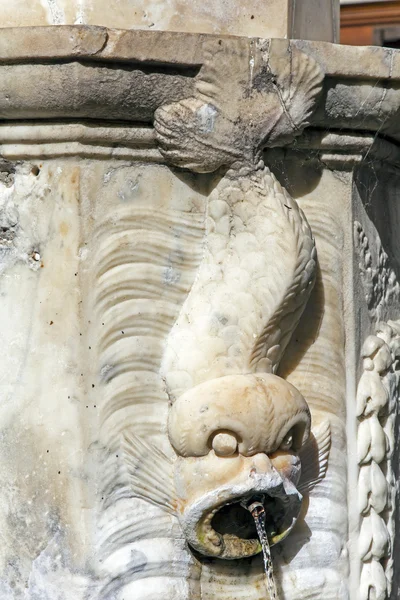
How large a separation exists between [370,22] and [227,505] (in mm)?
4140

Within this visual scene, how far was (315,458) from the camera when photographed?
7.38 ft

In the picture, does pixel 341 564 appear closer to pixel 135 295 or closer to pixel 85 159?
pixel 135 295

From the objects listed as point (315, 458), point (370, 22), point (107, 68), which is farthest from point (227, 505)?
point (370, 22)

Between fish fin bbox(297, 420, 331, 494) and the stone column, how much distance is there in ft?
0.07

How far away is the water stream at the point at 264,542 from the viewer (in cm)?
209

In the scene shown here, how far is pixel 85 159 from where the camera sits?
6.97 ft

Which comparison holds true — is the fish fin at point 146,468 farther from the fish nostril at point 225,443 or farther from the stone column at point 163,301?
the fish nostril at point 225,443

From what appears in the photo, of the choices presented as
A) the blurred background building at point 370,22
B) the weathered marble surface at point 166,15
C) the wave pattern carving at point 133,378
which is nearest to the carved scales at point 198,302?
the wave pattern carving at point 133,378

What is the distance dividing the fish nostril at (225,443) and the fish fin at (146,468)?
0.42ft

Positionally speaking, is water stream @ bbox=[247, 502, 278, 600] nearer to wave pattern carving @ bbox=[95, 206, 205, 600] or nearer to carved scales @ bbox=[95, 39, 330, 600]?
carved scales @ bbox=[95, 39, 330, 600]

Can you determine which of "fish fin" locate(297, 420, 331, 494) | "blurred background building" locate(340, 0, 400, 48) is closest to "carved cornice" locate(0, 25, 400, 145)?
"fish fin" locate(297, 420, 331, 494)

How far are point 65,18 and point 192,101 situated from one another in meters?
0.30

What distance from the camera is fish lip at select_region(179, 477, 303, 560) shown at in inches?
80.8

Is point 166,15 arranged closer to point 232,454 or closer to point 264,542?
point 232,454
